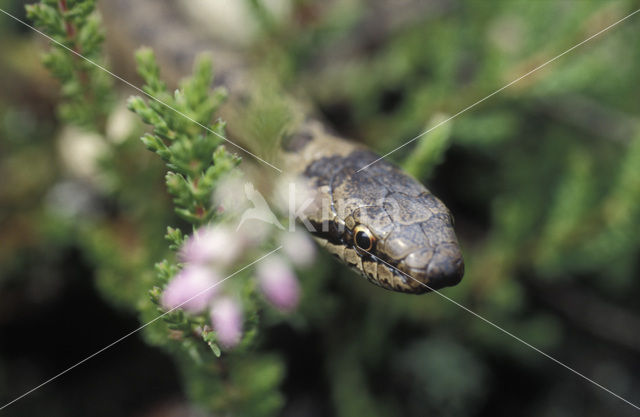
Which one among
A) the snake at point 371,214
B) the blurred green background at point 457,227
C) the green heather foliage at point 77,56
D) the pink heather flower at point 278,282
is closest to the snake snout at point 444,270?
the snake at point 371,214

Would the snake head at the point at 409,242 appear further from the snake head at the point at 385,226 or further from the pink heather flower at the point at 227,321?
the pink heather flower at the point at 227,321

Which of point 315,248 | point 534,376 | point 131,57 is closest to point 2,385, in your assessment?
point 315,248

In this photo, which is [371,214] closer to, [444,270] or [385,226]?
[385,226]

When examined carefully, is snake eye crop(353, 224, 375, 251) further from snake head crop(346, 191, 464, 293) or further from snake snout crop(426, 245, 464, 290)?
snake snout crop(426, 245, 464, 290)

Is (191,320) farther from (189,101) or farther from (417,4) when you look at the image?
(417,4)

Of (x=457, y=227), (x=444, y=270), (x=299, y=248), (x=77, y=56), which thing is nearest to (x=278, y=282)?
(x=299, y=248)
